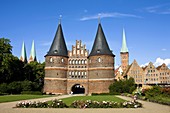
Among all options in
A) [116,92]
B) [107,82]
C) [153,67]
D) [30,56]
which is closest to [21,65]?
[107,82]

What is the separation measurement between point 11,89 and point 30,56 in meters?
58.5

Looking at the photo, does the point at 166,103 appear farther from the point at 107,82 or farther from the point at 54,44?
the point at 54,44

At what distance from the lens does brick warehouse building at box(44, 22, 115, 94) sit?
190ft

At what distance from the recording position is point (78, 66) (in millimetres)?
61875

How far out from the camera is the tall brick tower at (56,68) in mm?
58281

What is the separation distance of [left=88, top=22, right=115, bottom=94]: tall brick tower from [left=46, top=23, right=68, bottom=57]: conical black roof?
7.34 metres

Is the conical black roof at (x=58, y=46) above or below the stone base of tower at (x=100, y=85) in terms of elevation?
above

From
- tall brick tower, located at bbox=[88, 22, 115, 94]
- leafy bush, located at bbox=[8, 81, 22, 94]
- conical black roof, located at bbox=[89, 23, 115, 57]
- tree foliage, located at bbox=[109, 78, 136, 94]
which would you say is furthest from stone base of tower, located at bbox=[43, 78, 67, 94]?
tree foliage, located at bbox=[109, 78, 136, 94]

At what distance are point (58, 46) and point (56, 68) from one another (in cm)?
609

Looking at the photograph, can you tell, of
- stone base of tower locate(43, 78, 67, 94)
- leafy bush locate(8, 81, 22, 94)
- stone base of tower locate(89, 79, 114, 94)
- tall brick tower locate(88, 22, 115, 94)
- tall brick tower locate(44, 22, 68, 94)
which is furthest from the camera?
tall brick tower locate(44, 22, 68, 94)

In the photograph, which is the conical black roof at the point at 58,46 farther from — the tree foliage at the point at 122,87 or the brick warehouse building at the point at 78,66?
the tree foliage at the point at 122,87

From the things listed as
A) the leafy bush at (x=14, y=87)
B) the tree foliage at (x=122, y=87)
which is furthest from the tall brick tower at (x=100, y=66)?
the leafy bush at (x=14, y=87)

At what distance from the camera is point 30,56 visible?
108m

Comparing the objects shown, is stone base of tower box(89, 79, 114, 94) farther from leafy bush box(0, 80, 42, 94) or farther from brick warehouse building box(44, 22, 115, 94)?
leafy bush box(0, 80, 42, 94)
